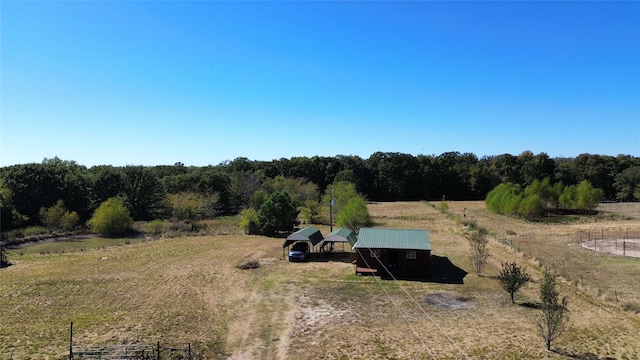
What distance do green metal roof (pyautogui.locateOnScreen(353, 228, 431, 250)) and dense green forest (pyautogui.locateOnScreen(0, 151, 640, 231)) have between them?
85.0 feet

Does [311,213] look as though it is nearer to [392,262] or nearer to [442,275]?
[392,262]

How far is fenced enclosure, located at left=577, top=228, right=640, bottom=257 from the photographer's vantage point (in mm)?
33362

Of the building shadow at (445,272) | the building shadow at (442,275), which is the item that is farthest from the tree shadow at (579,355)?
the building shadow at (445,272)

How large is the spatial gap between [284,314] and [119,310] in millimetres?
8146

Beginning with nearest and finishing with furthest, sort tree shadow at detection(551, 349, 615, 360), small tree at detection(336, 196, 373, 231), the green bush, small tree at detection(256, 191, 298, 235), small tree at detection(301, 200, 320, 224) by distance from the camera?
tree shadow at detection(551, 349, 615, 360) < small tree at detection(256, 191, 298, 235) < small tree at detection(336, 196, 373, 231) < the green bush < small tree at detection(301, 200, 320, 224)

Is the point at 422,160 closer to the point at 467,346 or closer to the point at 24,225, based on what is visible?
the point at 24,225

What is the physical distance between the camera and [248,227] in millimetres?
45062

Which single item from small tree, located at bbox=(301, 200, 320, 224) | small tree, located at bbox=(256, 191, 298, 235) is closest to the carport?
small tree, located at bbox=(256, 191, 298, 235)

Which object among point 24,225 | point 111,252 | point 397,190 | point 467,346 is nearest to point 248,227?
point 111,252

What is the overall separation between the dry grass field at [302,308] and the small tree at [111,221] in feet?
45.5

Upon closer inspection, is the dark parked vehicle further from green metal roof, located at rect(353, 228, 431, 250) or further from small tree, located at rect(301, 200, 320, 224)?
small tree, located at rect(301, 200, 320, 224)

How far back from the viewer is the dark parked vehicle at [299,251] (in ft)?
100.0

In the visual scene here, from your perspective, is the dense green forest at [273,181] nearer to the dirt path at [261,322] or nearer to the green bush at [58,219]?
the green bush at [58,219]

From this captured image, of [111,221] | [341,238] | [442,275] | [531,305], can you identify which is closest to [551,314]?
[531,305]
